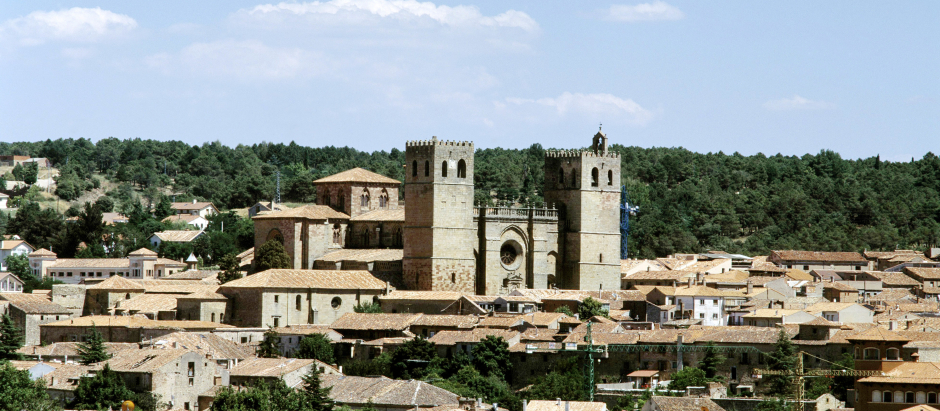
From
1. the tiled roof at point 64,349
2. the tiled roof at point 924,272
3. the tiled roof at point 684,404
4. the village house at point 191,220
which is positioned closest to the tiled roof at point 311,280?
the tiled roof at point 64,349

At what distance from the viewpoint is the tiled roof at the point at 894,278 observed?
85106mm

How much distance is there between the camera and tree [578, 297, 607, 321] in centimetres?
6369

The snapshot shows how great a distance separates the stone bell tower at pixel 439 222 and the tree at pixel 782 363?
1690cm

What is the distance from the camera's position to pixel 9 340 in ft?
195

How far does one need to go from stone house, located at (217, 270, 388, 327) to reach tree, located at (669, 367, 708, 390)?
18091 millimetres

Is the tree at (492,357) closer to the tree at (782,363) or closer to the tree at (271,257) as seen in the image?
the tree at (782,363)

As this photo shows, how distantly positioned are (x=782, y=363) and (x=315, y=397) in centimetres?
1536

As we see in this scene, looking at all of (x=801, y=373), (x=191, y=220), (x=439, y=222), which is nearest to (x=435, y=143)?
(x=439, y=222)

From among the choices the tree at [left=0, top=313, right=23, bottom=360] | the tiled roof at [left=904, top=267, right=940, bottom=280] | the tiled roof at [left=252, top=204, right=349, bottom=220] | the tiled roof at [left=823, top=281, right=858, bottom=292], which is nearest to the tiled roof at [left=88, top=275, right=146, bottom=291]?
the tiled roof at [left=252, top=204, right=349, bottom=220]

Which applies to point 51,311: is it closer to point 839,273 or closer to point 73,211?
point 839,273

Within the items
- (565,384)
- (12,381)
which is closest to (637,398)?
(565,384)

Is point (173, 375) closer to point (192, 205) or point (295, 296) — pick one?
point (295, 296)

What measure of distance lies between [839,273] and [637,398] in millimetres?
43999

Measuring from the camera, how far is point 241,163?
506ft
